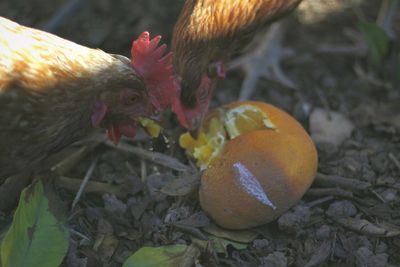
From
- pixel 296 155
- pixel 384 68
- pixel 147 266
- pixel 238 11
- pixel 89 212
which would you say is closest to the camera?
pixel 147 266

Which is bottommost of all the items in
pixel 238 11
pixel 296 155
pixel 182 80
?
pixel 296 155

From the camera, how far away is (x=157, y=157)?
286cm

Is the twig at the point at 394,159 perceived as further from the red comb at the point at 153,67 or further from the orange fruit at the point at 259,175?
the red comb at the point at 153,67

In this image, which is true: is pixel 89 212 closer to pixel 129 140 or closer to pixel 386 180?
pixel 129 140

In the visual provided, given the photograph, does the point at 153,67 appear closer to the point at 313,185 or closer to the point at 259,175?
the point at 259,175

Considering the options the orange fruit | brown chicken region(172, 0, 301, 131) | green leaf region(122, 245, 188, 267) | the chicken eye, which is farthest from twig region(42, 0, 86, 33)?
green leaf region(122, 245, 188, 267)

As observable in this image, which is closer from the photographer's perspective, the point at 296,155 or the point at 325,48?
the point at 296,155

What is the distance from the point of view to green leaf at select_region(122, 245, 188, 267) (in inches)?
86.7

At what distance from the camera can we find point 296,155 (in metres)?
2.38

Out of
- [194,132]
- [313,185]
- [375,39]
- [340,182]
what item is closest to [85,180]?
[194,132]

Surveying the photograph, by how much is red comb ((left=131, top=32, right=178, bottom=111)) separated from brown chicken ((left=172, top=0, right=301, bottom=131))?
192mm

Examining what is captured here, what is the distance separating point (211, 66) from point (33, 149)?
929mm

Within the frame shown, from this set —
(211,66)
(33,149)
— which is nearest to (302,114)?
(211,66)

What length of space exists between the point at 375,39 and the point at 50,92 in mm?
1917
